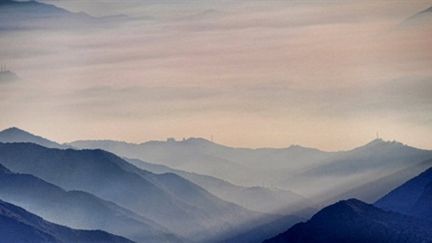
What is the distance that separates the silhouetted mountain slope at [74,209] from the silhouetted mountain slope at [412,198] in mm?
3844

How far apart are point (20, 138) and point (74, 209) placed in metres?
1.62

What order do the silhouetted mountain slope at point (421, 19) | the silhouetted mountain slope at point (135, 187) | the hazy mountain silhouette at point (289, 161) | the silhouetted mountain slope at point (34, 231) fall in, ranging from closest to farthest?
the silhouetted mountain slope at point (421, 19), the hazy mountain silhouette at point (289, 161), the silhouetted mountain slope at point (135, 187), the silhouetted mountain slope at point (34, 231)

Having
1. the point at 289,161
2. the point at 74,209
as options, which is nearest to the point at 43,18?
the point at 74,209

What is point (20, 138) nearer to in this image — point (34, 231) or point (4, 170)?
point (4, 170)

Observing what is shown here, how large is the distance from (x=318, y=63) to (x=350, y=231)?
10.2ft

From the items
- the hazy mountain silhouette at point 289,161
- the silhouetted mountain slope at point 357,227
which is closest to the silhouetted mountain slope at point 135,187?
the hazy mountain silhouette at point 289,161

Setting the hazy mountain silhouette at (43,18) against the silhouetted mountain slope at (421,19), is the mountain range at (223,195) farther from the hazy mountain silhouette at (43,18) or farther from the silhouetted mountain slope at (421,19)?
the silhouetted mountain slope at (421,19)

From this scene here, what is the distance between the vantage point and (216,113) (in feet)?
66.2

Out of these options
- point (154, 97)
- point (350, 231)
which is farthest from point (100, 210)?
point (350, 231)

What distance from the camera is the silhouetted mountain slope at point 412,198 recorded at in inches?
801

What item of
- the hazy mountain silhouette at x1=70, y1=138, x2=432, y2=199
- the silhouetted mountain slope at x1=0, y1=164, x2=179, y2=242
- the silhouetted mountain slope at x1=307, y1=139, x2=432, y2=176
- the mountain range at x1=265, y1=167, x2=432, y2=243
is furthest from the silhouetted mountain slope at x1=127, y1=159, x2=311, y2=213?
the silhouetted mountain slope at x1=0, y1=164, x2=179, y2=242

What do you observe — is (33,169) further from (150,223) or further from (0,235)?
(150,223)

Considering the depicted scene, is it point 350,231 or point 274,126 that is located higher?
point 274,126

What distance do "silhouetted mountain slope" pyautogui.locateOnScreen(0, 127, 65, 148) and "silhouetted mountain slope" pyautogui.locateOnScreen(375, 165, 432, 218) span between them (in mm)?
5838
